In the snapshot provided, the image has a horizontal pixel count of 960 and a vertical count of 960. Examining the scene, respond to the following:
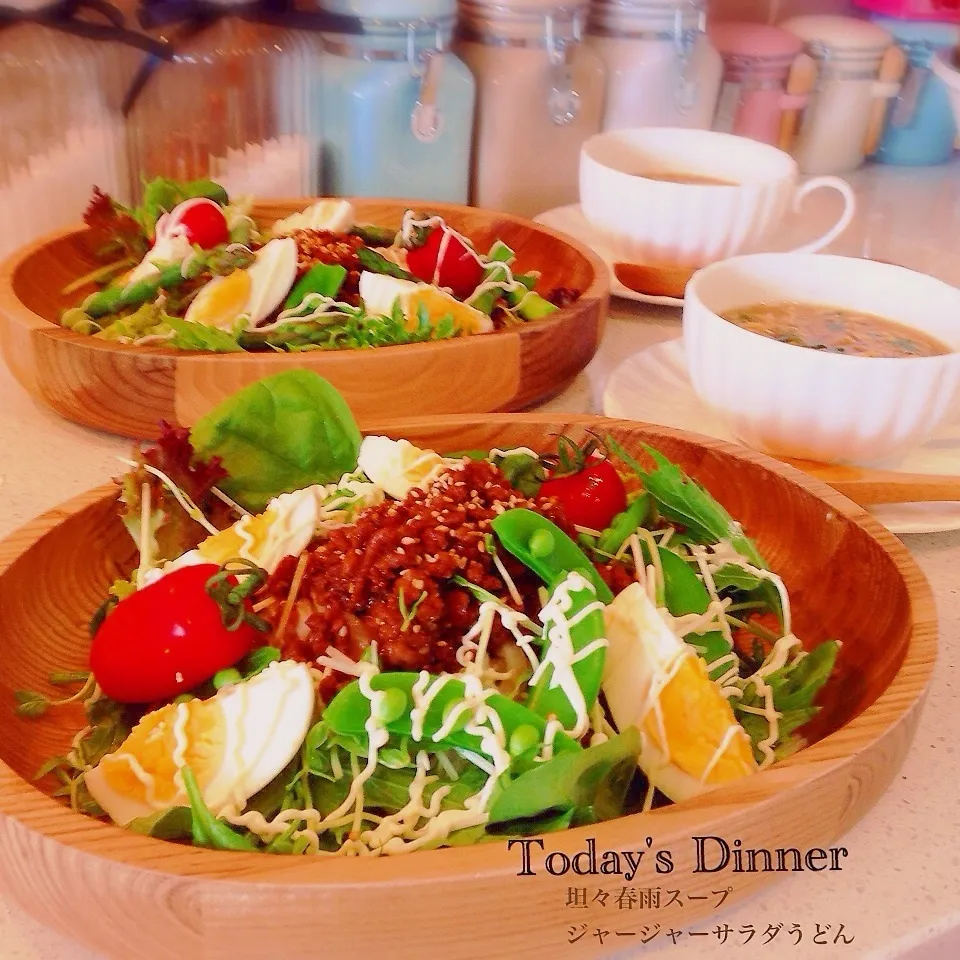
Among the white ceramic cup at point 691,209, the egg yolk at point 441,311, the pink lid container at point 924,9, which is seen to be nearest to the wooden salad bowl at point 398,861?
the egg yolk at point 441,311

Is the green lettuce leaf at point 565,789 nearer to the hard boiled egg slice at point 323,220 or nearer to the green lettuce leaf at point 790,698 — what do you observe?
the green lettuce leaf at point 790,698

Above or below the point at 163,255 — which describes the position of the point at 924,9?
above

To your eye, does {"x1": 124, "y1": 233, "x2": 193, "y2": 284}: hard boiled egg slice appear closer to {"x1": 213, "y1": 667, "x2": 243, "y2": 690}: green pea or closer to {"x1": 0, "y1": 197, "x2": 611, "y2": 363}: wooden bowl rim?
{"x1": 0, "y1": 197, "x2": 611, "y2": 363}: wooden bowl rim

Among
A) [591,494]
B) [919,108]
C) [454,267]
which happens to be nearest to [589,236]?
[454,267]

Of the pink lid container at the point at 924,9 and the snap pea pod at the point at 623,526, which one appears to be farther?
the pink lid container at the point at 924,9

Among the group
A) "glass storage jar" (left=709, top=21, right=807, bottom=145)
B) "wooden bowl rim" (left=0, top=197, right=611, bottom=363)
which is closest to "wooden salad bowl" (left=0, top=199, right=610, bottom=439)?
"wooden bowl rim" (left=0, top=197, right=611, bottom=363)

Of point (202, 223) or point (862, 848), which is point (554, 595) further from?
point (202, 223)

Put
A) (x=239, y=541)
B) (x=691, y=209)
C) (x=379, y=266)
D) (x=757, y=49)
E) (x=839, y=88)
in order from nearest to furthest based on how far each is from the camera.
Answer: (x=239, y=541) → (x=379, y=266) → (x=691, y=209) → (x=757, y=49) → (x=839, y=88)
